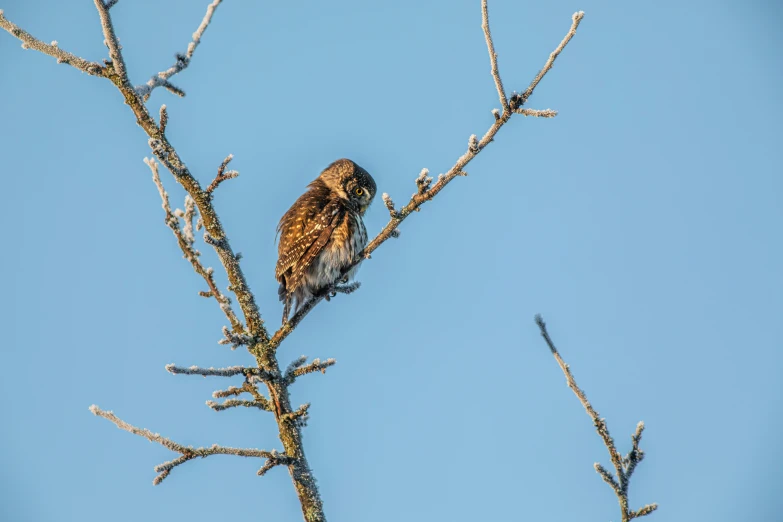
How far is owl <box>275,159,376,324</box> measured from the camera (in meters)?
7.53

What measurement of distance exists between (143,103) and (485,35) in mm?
2252

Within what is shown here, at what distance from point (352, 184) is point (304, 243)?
1.33m

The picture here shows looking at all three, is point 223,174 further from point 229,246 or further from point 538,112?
point 538,112

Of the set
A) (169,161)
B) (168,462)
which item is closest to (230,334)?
(168,462)

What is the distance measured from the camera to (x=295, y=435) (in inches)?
199

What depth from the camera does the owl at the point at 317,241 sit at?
753 cm

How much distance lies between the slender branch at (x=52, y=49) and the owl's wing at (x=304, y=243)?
3130 millimetres

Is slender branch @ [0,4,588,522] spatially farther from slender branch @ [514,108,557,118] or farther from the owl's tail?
the owl's tail

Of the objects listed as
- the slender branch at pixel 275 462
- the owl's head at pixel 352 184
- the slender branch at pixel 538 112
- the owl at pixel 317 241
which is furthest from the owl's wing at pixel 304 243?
the slender branch at pixel 538 112

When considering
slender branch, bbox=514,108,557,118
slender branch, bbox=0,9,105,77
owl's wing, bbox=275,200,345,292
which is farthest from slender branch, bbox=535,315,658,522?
owl's wing, bbox=275,200,345,292

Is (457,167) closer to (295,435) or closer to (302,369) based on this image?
(302,369)

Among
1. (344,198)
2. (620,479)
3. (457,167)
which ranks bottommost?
(620,479)

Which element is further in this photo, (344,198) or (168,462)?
(344,198)

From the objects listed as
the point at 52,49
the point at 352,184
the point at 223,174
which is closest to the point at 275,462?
the point at 223,174
